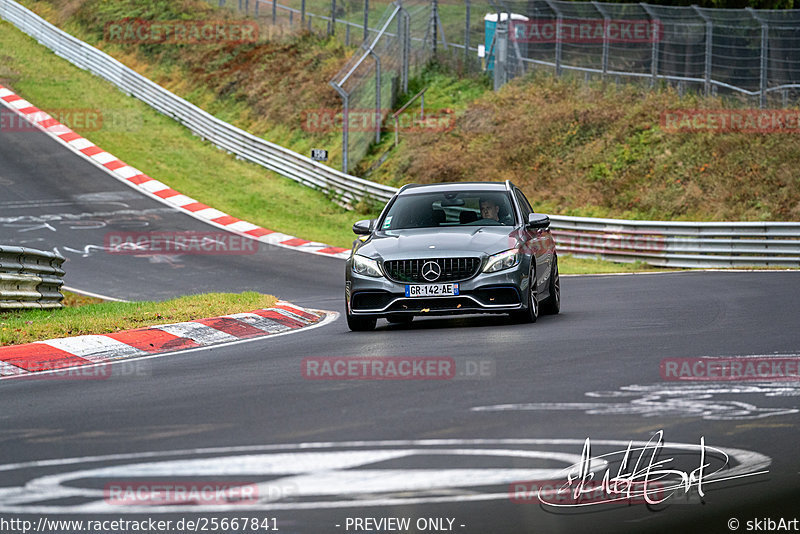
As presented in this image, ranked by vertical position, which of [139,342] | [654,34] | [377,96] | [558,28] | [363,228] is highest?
[558,28]

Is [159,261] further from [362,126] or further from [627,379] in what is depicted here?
[627,379]

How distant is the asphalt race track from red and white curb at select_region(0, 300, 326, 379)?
56 centimetres

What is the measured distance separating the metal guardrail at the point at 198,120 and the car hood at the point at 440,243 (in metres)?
18.2

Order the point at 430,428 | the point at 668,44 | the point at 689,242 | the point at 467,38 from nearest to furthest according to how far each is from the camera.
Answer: the point at 430,428 → the point at 689,242 → the point at 668,44 → the point at 467,38

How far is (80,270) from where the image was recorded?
71.7 ft

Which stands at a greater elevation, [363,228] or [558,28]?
[558,28]

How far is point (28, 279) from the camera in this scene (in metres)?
14.4

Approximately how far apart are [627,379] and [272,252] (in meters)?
18.1

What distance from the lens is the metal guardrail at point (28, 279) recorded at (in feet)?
45.5

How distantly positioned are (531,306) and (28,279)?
21.8ft
